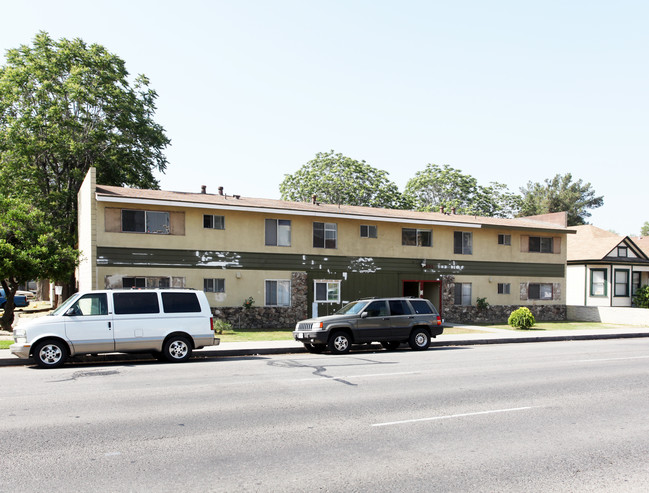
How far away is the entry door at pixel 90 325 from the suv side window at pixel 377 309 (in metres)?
7.98

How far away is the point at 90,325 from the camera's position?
14531 millimetres

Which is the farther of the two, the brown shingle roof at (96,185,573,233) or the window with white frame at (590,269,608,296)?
the window with white frame at (590,269,608,296)

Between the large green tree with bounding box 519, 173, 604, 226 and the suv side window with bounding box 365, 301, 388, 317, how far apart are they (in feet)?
219

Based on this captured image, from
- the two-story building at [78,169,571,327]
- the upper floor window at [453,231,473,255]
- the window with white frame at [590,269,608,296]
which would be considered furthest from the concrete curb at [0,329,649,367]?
the window with white frame at [590,269,608,296]

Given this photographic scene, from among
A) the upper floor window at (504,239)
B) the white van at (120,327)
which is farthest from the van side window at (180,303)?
the upper floor window at (504,239)

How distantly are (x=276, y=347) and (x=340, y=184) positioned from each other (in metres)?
43.5

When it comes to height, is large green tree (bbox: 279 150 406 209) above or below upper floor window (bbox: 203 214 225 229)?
above

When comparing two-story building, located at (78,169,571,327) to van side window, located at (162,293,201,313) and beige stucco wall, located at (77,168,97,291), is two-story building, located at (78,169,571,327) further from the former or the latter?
van side window, located at (162,293,201,313)

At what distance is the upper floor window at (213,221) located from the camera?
2708 centimetres

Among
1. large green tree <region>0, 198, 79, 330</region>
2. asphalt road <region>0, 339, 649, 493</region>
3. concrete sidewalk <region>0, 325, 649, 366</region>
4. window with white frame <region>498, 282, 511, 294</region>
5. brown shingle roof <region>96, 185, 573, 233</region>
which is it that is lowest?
concrete sidewalk <region>0, 325, 649, 366</region>

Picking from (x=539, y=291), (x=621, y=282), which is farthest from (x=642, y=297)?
(x=539, y=291)

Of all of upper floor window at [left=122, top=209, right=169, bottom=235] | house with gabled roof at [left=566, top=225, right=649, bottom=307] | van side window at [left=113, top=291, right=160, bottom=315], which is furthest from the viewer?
house with gabled roof at [left=566, top=225, right=649, bottom=307]

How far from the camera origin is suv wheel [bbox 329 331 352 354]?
18.0m

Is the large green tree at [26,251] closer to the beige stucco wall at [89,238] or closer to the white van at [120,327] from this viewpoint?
the beige stucco wall at [89,238]
